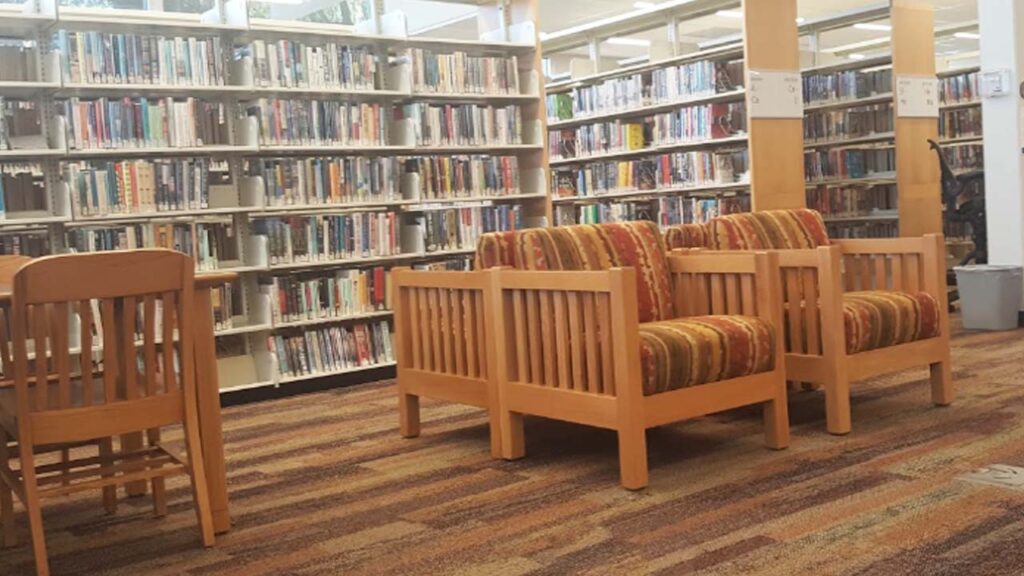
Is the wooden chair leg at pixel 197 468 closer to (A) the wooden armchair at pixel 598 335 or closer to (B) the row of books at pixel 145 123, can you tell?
(A) the wooden armchair at pixel 598 335

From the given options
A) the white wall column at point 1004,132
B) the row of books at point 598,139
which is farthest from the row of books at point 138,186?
the white wall column at point 1004,132

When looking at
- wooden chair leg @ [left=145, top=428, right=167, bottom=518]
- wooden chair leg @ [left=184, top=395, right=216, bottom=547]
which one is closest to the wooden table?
wooden chair leg @ [left=184, top=395, right=216, bottom=547]

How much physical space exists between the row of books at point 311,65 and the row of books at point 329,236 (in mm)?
693

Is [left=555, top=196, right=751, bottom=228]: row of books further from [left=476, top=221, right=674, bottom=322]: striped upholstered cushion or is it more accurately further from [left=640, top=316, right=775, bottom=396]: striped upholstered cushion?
[left=640, top=316, right=775, bottom=396]: striped upholstered cushion

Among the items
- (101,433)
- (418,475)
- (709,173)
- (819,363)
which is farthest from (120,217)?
(709,173)

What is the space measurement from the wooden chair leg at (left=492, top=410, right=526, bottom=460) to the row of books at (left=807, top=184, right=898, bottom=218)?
5.08m

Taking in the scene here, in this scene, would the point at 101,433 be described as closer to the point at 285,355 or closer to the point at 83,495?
the point at 83,495

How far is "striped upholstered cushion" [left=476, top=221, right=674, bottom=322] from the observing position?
3.87 m

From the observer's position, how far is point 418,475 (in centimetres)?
366

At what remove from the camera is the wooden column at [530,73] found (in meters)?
6.57

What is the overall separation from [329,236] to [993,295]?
12.6ft

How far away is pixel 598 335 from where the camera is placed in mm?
3445

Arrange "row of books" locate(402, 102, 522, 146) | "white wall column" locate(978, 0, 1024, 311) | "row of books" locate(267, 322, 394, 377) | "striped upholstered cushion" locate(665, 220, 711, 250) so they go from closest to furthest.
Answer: "striped upholstered cushion" locate(665, 220, 711, 250) < "row of books" locate(267, 322, 394, 377) < "row of books" locate(402, 102, 522, 146) < "white wall column" locate(978, 0, 1024, 311)

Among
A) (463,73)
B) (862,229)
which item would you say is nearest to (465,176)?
(463,73)
